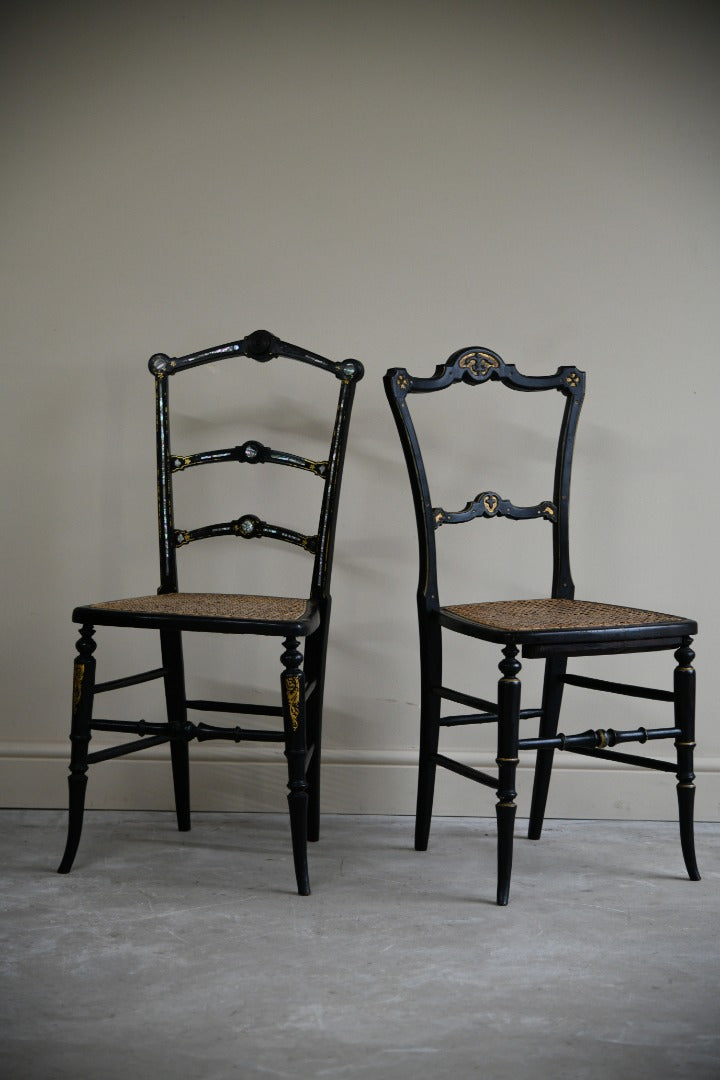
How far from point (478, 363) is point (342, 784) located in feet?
3.61

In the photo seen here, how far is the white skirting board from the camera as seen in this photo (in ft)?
7.99

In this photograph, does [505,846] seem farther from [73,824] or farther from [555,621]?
[73,824]

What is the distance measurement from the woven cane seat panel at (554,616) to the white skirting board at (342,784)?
0.51 m

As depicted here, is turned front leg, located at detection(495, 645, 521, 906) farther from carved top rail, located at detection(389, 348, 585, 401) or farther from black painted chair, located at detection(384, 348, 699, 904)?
carved top rail, located at detection(389, 348, 585, 401)

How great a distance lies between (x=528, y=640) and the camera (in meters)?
1.82

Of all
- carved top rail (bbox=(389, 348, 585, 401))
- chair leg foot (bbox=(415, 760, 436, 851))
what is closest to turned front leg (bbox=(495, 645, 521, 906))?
chair leg foot (bbox=(415, 760, 436, 851))

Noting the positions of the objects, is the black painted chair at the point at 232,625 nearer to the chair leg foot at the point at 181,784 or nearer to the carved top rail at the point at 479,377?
the chair leg foot at the point at 181,784

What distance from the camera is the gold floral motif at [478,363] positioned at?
2162 mm

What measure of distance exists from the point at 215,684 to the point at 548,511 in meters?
0.95

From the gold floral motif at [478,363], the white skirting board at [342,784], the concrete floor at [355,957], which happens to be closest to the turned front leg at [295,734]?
the concrete floor at [355,957]

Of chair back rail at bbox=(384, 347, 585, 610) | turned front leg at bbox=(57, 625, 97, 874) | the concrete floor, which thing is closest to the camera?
the concrete floor

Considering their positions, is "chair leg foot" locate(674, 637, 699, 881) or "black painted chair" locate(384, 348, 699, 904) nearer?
"black painted chair" locate(384, 348, 699, 904)

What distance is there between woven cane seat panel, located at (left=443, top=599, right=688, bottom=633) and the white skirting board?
51 cm

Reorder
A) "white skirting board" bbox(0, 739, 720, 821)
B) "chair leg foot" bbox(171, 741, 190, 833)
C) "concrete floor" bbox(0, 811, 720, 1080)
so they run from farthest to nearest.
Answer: "white skirting board" bbox(0, 739, 720, 821) → "chair leg foot" bbox(171, 741, 190, 833) → "concrete floor" bbox(0, 811, 720, 1080)
